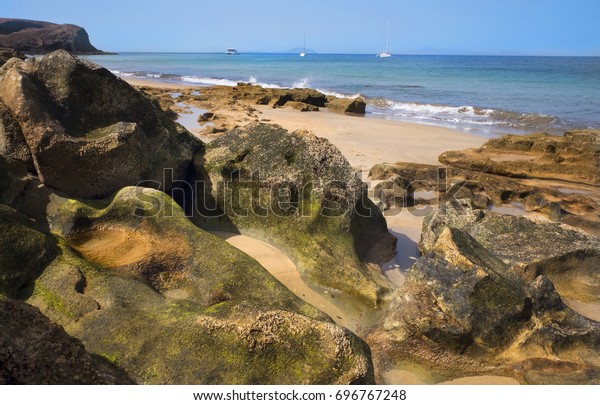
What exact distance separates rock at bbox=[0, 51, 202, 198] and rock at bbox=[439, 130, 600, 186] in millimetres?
7409

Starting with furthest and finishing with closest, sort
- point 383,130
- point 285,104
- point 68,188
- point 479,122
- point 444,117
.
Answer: point 285,104
point 444,117
point 479,122
point 383,130
point 68,188

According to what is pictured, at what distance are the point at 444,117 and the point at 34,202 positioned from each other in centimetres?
1926

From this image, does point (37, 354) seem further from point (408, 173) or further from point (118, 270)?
point (408, 173)

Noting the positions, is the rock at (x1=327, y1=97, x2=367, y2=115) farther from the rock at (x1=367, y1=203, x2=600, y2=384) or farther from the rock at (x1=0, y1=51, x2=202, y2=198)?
the rock at (x1=367, y1=203, x2=600, y2=384)

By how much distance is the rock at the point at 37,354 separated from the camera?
1.99 metres

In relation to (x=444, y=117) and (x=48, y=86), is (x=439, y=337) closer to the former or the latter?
(x=48, y=86)

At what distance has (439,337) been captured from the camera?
12.2 feet

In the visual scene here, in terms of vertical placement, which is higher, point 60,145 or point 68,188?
point 60,145

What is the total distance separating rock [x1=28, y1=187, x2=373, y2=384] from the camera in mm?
2570

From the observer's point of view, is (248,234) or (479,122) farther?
(479,122)

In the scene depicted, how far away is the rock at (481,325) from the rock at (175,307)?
106 cm

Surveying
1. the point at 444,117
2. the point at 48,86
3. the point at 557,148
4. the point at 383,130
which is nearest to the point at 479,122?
the point at 444,117

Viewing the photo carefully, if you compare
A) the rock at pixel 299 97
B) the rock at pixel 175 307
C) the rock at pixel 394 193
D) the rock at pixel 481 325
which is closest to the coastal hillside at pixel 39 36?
the rock at pixel 299 97
